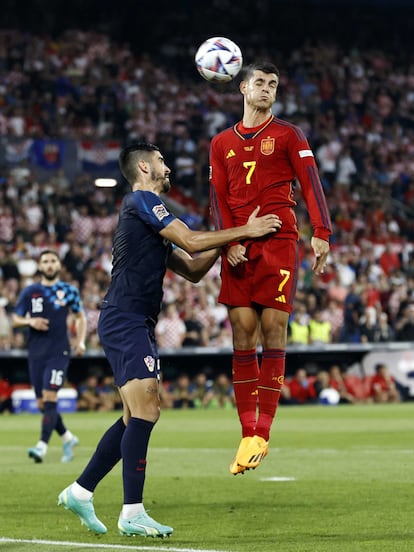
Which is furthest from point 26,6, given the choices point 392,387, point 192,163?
point 392,387

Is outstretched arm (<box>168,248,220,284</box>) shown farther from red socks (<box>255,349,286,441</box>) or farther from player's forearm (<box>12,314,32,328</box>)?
player's forearm (<box>12,314,32,328</box>)

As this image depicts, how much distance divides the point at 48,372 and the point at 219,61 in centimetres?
695

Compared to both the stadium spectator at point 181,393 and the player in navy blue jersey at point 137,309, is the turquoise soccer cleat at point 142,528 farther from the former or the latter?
the stadium spectator at point 181,393

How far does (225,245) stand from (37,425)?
533 inches

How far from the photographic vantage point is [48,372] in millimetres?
14930

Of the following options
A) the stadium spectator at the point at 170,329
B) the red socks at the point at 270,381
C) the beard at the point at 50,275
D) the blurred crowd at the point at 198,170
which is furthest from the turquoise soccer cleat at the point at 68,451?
the stadium spectator at the point at 170,329

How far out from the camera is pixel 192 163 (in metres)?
30.9

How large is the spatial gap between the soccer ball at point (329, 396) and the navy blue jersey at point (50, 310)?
11.9 metres

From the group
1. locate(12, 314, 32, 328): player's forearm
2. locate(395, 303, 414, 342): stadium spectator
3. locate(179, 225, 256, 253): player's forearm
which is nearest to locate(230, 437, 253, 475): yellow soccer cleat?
locate(179, 225, 256, 253): player's forearm

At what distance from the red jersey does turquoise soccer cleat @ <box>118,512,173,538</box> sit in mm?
2088

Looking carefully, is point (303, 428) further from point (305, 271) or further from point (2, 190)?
point (2, 190)

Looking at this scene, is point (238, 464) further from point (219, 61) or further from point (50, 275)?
point (50, 275)

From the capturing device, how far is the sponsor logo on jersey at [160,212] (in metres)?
7.96

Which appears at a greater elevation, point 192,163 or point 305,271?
point 192,163
